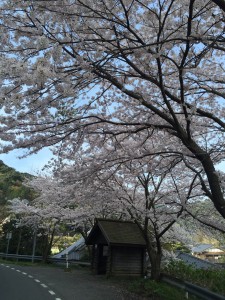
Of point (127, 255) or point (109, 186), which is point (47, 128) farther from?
point (127, 255)

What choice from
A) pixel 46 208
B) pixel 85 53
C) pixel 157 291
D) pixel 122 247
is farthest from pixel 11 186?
pixel 85 53

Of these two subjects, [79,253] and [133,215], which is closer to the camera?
[133,215]

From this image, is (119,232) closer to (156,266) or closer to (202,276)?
(156,266)

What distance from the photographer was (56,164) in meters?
12.7

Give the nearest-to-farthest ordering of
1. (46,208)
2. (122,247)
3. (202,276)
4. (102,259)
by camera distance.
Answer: (202,276)
(122,247)
(102,259)
(46,208)

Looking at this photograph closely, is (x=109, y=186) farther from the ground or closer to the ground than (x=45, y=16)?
closer to the ground

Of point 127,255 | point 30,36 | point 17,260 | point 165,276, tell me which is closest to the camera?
point 30,36

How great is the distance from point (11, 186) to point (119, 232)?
124 feet

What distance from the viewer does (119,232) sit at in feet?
71.3

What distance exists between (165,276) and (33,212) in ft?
58.9

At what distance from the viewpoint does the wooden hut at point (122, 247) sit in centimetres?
2081

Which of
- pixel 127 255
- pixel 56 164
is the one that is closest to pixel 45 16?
pixel 56 164

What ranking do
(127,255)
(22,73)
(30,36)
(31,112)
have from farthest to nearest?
1. (127,255)
2. (31,112)
3. (30,36)
4. (22,73)

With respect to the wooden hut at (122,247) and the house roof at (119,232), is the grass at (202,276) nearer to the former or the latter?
the house roof at (119,232)
